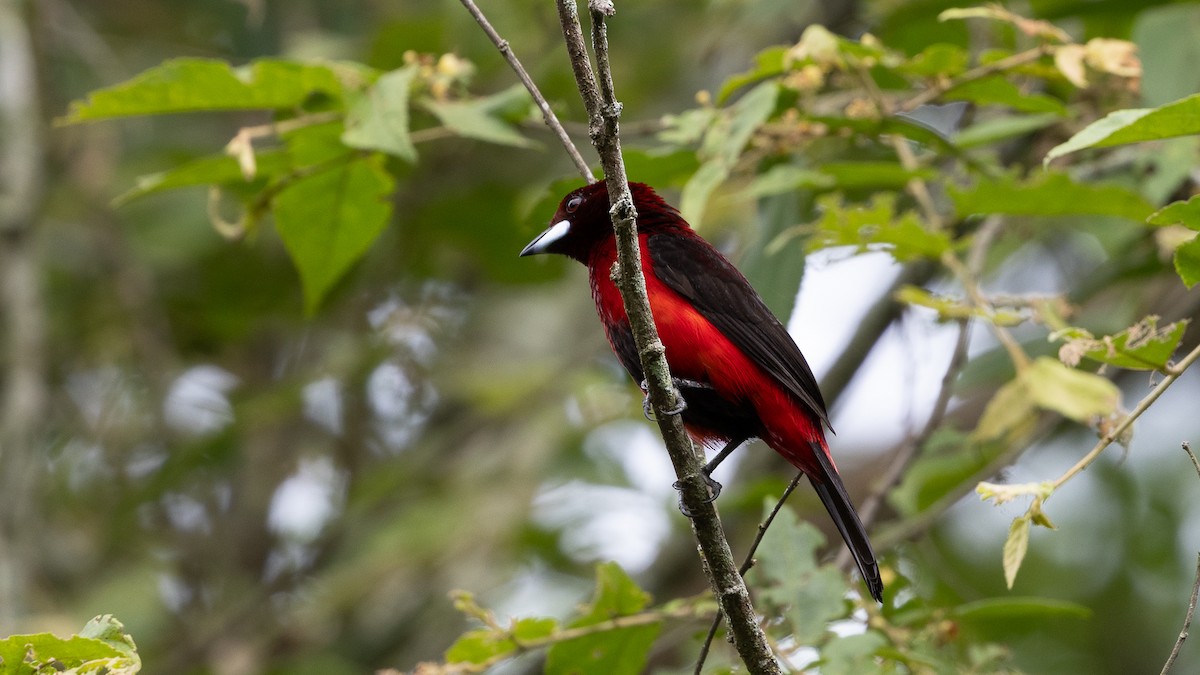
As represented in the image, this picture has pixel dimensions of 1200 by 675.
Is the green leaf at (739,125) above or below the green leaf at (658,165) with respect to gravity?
below

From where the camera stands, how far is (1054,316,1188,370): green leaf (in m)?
2.61

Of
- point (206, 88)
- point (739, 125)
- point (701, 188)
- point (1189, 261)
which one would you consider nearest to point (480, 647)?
point (701, 188)

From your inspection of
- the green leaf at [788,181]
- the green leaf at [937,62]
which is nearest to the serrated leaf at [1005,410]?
the green leaf at [788,181]

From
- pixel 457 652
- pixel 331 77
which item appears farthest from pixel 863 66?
pixel 457 652

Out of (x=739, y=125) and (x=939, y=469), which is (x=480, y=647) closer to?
(x=739, y=125)

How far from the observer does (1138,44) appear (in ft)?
12.9

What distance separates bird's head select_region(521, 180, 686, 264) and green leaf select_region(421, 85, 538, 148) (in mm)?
234

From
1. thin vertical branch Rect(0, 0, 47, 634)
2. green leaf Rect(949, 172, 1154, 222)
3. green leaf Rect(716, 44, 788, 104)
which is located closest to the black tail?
green leaf Rect(949, 172, 1154, 222)

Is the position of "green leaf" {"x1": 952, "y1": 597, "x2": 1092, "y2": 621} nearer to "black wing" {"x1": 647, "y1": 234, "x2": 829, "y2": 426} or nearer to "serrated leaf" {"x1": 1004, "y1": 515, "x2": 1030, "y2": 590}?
"black wing" {"x1": 647, "y1": 234, "x2": 829, "y2": 426}

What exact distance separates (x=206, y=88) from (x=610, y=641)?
1818mm

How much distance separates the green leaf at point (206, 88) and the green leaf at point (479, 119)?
0.99 feet

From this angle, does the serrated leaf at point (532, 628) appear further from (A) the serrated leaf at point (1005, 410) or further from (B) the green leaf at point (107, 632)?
(A) the serrated leaf at point (1005, 410)

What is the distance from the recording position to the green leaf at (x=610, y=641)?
11.0 feet

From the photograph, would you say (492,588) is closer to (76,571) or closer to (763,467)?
(763,467)
